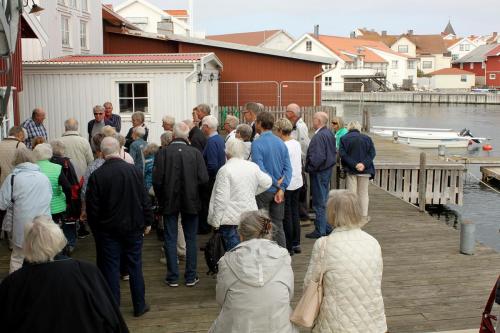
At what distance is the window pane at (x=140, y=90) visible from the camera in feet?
51.8

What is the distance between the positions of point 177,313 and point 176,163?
153cm

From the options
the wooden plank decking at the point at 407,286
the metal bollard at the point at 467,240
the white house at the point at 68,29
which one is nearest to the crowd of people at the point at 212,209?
the wooden plank decking at the point at 407,286

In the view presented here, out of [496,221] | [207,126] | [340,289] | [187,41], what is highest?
[187,41]

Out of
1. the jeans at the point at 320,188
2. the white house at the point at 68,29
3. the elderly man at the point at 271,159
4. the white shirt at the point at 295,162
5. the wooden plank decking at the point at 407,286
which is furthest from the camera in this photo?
the white house at the point at 68,29

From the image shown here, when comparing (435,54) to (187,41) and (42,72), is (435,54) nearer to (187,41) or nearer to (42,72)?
(187,41)

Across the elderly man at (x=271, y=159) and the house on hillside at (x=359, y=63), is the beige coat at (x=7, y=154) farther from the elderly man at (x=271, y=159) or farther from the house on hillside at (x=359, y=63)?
the house on hillside at (x=359, y=63)

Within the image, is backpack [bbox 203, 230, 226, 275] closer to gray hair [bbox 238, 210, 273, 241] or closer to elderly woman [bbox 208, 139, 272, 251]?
elderly woman [bbox 208, 139, 272, 251]

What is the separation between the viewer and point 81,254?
7.96m

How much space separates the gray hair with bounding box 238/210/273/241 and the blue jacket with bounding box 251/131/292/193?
2913 millimetres

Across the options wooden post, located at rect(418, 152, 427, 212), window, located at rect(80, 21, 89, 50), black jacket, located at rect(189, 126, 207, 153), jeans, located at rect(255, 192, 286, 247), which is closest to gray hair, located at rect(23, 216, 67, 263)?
jeans, located at rect(255, 192, 286, 247)

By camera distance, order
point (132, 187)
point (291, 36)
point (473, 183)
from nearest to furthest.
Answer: point (132, 187), point (473, 183), point (291, 36)

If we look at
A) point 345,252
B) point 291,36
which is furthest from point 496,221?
point 291,36

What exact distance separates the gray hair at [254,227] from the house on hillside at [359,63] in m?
73.4

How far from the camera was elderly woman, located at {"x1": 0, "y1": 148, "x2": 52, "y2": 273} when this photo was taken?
19.2ft
